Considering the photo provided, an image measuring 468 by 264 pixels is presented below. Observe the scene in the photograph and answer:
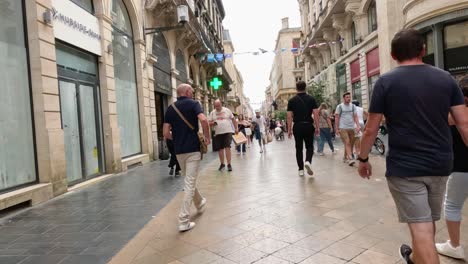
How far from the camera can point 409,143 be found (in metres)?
2.38

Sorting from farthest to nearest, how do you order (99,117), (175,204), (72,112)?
1. (99,117)
2. (72,112)
3. (175,204)

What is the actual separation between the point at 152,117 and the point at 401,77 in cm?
1114

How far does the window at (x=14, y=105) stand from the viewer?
5.95 meters

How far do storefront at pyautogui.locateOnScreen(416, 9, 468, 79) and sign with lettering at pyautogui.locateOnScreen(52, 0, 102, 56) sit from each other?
491 inches

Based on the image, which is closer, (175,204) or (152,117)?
(175,204)

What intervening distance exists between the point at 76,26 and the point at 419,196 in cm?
790

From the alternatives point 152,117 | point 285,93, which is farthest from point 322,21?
point 285,93

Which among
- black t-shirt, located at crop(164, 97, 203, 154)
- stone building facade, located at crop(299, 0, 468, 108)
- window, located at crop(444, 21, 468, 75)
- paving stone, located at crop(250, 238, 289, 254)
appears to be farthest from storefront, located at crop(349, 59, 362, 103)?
paving stone, located at crop(250, 238, 289, 254)

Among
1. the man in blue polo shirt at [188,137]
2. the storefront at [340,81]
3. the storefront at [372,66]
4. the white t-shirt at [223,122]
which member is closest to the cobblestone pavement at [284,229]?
the man in blue polo shirt at [188,137]

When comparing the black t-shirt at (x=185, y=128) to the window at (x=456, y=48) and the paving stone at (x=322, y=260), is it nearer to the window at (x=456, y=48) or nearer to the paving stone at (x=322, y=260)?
the paving stone at (x=322, y=260)

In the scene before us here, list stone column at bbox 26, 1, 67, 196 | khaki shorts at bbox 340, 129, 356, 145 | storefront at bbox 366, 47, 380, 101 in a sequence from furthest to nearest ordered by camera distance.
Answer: storefront at bbox 366, 47, 380, 101, khaki shorts at bbox 340, 129, 356, 145, stone column at bbox 26, 1, 67, 196

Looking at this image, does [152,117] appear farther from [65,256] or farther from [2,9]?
[65,256]

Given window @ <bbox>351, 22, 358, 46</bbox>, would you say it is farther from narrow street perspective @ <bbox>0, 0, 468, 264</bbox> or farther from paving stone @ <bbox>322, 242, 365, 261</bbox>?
paving stone @ <bbox>322, 242, 365, 261</bbox>

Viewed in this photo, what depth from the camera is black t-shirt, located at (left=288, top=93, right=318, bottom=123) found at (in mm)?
7062
